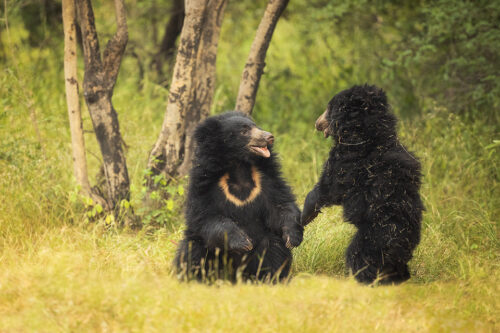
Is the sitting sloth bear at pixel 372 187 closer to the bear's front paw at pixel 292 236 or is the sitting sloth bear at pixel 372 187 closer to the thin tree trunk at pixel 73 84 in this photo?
the bear's front paw at pixel 292 236

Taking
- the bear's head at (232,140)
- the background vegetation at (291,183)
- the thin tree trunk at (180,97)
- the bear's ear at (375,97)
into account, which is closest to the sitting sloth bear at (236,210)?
the bear's head at (232,140)

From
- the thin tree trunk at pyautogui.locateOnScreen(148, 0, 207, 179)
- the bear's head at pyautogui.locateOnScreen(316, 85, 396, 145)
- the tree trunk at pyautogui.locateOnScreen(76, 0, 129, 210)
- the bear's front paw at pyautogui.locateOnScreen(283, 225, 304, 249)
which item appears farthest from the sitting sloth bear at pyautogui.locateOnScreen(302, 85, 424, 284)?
the tree trunk at pyautogui.locateOnScreen(76, 0, 129, 210)

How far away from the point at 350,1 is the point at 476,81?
6.53 ft

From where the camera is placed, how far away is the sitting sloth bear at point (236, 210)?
3.94 metres

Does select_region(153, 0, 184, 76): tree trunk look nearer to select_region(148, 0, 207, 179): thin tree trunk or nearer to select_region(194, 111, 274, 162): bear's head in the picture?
select_region(148, 0, 207, 179): thin tree trunk

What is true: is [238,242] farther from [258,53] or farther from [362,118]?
[258,53]

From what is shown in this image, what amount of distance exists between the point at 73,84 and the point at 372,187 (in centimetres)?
296

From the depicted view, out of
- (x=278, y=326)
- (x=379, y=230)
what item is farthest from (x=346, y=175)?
(x=278, y=326)

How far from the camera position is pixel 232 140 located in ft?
13.6

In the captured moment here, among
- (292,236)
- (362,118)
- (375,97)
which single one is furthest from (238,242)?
(375,97)

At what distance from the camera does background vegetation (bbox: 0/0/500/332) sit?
3178 mm

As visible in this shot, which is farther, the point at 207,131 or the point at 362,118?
the point at 207,131

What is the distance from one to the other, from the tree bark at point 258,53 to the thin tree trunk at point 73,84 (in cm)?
150

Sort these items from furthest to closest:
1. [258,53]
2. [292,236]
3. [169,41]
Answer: [169,41] → [258,53] → [292,236]
